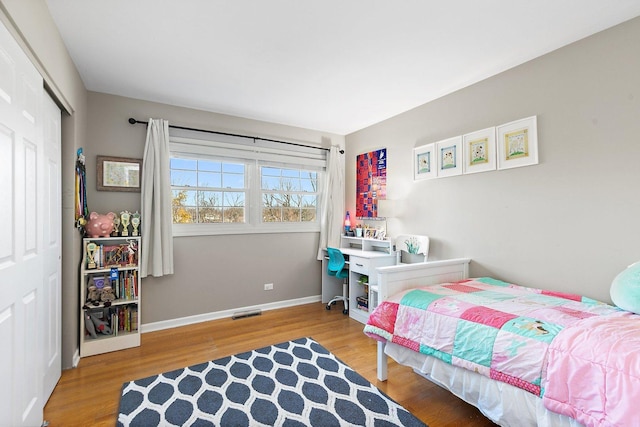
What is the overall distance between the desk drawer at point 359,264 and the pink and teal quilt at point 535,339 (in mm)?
1152

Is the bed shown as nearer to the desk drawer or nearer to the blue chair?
the desk drawer

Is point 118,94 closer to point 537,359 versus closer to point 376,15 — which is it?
point 376,15

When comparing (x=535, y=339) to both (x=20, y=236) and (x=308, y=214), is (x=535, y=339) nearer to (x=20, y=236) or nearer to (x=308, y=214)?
(x=20, y=236)

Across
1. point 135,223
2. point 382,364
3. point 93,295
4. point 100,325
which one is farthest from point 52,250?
point 382,364

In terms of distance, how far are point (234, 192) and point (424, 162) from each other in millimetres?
2283

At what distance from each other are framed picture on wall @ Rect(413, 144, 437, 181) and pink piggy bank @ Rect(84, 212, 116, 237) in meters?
3.15

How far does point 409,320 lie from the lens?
81.8 inches

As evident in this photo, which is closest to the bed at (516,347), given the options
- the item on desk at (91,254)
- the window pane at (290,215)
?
the window pane at (290,215)

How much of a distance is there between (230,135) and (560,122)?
10.6 feet

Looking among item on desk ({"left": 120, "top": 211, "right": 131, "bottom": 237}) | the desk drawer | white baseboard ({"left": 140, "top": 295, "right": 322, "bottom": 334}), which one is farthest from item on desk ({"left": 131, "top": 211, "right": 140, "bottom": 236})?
the desk drawer

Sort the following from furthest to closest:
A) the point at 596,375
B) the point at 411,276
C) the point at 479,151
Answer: the point at 479,151, the point at 411,276, the point at 596,375

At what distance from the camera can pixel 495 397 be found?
1.59 m

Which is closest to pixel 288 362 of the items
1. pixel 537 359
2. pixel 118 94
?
pixel 537 359

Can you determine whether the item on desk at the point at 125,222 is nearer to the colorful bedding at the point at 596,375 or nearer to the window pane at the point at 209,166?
the window pane at the point at 209,166
